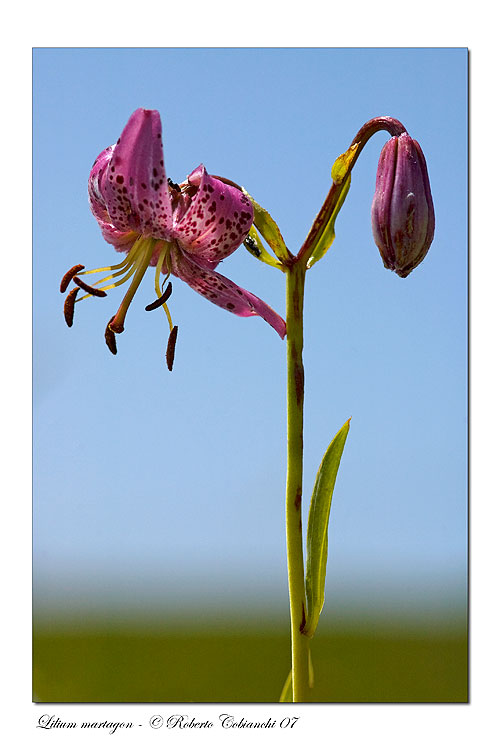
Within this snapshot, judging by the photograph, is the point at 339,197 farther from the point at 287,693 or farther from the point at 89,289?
the point at 287,693

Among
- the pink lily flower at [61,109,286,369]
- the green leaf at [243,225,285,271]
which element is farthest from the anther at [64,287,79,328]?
the green leaf at [243,225,285,271]

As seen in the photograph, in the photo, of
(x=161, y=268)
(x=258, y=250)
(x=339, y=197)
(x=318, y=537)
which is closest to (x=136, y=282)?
(x=161, y=268)

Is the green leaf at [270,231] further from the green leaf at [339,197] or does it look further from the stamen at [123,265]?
the stamen at [123,265]

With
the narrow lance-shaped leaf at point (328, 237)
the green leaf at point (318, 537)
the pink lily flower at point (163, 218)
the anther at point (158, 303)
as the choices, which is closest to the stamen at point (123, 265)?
the pink lily flower at point (163, 218)

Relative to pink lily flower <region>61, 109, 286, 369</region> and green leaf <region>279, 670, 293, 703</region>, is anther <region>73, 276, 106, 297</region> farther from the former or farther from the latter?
green leaf <region>279, 670, 293, 703</region>
